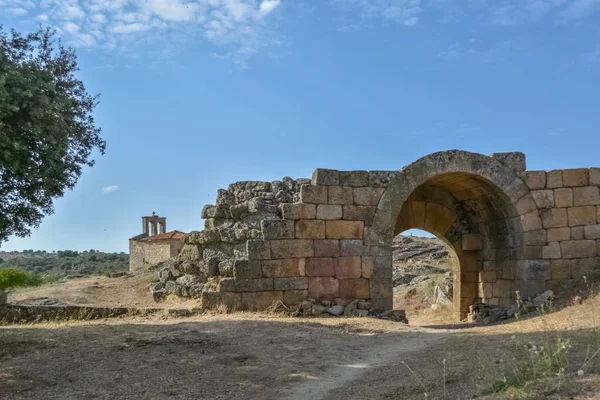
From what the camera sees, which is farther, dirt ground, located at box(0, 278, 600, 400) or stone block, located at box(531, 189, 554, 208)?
stone block, located at box(531, 189, 554, 208)

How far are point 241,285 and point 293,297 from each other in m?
1.07

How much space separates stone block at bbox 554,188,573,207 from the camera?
10.9 m

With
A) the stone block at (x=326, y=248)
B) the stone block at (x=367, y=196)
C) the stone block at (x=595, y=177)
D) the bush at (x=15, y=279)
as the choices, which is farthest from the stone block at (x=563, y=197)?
the bush at (x=15, y=279)

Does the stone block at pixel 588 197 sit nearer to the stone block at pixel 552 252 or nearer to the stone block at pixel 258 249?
the stone block at pixel 552 252

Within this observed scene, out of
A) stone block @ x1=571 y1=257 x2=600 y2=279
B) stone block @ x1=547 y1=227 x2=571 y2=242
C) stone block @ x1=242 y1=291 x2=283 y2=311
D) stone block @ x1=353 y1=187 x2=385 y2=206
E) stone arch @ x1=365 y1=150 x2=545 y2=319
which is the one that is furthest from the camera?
stone block @ x1=547 y1=227 x2=571 y2=242

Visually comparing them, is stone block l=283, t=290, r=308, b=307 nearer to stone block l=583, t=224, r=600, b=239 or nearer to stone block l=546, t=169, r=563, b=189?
stone block l=546, t=169, r=563, b=189

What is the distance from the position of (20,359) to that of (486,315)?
974 centimetres

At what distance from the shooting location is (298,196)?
10.7 m

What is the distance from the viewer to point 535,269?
10.8 m

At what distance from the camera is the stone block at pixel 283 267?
398 inches

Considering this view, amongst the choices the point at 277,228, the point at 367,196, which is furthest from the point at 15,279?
the point at 367,196

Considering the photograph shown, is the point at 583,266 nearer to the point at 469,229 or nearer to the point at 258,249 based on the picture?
the point at 469,229

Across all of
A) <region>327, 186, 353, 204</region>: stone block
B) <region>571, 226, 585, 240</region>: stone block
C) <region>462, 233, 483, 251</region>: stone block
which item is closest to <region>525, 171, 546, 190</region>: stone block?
<region>571, 226, 585, 240</region>: stone block

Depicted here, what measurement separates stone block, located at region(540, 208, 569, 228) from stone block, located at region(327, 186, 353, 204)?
4244mm
